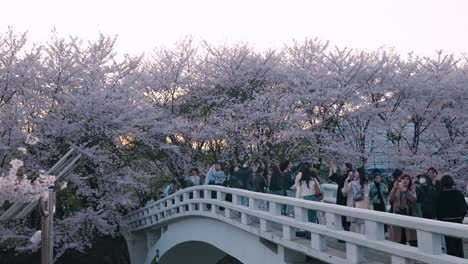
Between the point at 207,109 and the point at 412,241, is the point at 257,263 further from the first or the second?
the point at 207,109

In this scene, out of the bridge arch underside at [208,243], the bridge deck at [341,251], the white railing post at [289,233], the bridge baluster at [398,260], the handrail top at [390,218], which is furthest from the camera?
the bridge arch underside at [208,243]

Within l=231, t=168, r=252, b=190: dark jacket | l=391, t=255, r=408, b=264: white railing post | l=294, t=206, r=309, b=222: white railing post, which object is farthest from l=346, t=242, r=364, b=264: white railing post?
l=231, t=168, r=252, b=190: dark jacket

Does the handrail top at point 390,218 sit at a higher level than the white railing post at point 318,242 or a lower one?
higher

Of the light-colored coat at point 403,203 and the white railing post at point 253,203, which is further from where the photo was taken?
the white railing post at point 253,203

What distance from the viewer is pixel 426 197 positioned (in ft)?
28.2

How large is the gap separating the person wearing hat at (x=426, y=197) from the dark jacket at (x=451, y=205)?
41 cm

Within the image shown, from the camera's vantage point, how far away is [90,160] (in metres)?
19.7

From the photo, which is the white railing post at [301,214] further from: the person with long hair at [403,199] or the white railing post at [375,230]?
the white railing post at [375,230]

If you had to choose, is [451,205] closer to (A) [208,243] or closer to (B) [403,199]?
(B) [403,199]

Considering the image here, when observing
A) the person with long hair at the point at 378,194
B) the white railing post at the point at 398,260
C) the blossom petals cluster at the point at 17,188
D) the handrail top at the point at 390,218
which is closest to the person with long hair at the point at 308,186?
the handrail top at the point at 390,218

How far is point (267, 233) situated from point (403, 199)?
10.5 feet

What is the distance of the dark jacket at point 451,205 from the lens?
25.7 ft

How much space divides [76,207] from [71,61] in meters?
6.12

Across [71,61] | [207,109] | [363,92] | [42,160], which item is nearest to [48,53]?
[71,61]
